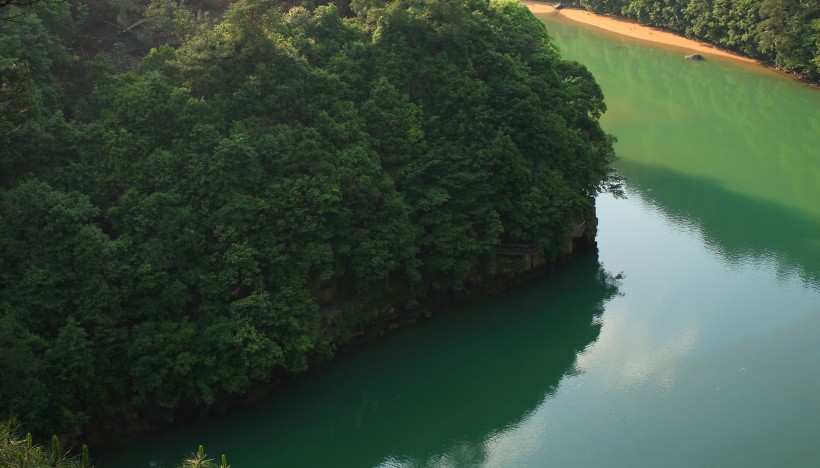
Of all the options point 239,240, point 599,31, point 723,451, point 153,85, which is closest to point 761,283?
point 723,451

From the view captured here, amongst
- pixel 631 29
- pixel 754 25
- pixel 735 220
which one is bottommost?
pixel 735 220

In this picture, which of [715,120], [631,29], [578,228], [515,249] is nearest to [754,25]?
[715,120]

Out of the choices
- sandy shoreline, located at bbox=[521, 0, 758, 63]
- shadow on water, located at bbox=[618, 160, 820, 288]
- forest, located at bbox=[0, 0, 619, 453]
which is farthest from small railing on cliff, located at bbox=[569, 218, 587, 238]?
sandy shoreline, located at bbox=[521, 0, 758, 63]

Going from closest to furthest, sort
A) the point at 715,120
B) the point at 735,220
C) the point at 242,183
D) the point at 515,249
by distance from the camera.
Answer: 1. the point at 242,183
2. the point at 515,249
3. the point at 735,220
4. the point at 715,120

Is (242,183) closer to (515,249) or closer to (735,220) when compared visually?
(515,249)

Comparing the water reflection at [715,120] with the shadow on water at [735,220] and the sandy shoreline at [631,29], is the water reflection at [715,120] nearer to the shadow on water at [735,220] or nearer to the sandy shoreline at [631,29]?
the shadow on water at [735,220]

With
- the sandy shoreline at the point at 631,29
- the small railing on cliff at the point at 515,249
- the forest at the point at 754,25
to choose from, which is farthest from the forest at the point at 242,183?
the sandy shoreline at the point at 631,29

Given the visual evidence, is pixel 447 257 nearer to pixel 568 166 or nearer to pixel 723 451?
pixel 568 166
